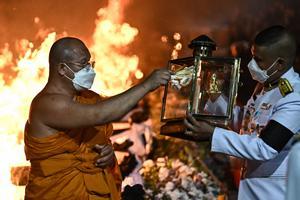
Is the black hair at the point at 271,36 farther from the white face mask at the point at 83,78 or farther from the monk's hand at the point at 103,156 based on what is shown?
the monk's hand at the point at 103,156

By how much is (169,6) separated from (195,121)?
3268 millimetres

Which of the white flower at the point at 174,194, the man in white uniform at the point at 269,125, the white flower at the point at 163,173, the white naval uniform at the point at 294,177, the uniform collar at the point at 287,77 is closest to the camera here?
the white naval uniform at the point at 294,177

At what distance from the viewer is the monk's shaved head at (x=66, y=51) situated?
3791 millimetres

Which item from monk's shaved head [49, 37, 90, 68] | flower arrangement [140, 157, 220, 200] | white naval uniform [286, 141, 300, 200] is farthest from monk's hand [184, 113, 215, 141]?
flower arrangement [140, 157, 220, 200]

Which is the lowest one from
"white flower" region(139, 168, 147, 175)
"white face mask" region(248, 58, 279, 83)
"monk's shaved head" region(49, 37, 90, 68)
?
"white flower" region(139, 168, 147, 175)

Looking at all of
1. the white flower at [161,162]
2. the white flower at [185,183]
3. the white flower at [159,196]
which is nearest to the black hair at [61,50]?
the white flower at [159,196]

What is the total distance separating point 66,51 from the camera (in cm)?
379

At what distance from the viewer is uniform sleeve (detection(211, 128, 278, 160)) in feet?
12.1

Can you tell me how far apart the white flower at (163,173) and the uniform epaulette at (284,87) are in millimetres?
2773

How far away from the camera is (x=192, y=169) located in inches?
259

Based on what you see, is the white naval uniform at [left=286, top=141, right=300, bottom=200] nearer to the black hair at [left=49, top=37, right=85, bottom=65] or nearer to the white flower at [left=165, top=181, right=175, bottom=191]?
the black hair at [left=49, top=37, right=85, bottom=65]

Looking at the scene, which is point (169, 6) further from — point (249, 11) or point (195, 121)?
point (195, 121)

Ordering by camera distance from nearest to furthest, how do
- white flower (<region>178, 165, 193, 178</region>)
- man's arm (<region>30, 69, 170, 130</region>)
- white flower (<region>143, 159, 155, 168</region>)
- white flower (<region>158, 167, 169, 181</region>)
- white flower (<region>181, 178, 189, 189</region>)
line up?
1. man's arm (<region>30, 69, 170, 130</region>)
2. white flower (<region>181, 178, 189, 189</region>)
3. white flower (<region>158, 167, 169, 181</region>)
4. white flower (<region>178, 165, 193, 178</region>)
5. white flower (<region>143, 159, 155, 168</region>)

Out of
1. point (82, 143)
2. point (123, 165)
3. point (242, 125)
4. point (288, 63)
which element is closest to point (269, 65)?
point (288, 63)
